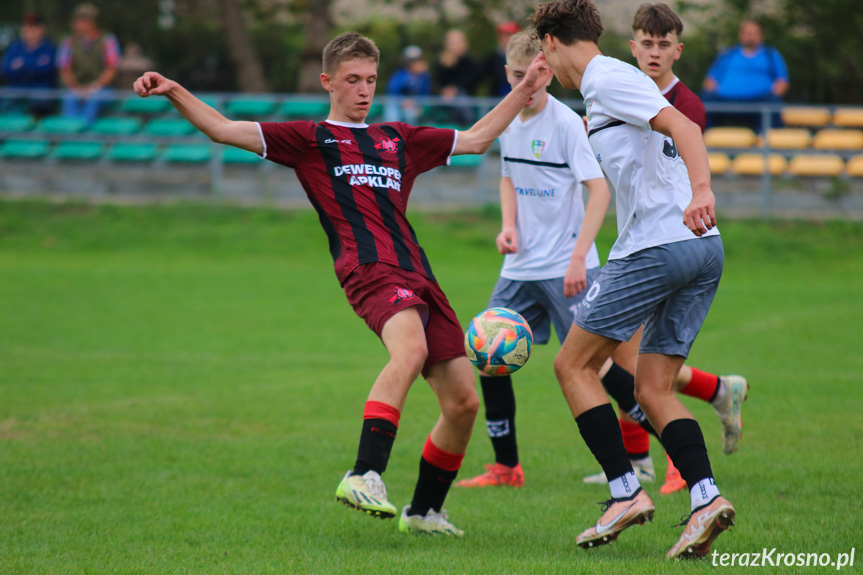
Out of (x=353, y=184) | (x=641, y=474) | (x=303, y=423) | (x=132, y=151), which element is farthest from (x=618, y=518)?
(x=132, y=151)

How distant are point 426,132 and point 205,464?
272cm

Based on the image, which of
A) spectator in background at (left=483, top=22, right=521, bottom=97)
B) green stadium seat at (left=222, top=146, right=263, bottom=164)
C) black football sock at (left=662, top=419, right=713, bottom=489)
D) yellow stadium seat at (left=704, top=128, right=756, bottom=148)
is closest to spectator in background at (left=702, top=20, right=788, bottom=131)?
yellow stadium seat at (left=704, top=128, right=756, bottom=148)

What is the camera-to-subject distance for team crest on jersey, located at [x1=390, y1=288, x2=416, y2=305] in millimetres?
4359

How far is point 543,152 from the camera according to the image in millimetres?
5836

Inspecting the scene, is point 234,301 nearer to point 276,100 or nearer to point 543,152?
point 276,100

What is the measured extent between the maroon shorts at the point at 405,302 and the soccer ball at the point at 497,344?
0.61 ft

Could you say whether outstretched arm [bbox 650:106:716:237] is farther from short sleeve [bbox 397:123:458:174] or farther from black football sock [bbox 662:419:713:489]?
short sleeve [bbox 397:123:458:174]

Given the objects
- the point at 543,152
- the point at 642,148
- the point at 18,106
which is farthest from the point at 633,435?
the point at 18,106

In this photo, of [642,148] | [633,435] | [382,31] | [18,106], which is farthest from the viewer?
[382,31]

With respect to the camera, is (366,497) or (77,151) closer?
(366,497)

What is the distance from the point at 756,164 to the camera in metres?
15.4

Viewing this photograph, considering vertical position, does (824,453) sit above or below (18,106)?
below

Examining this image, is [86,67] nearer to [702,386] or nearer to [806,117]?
[806,117]

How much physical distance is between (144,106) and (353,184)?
15132mm
